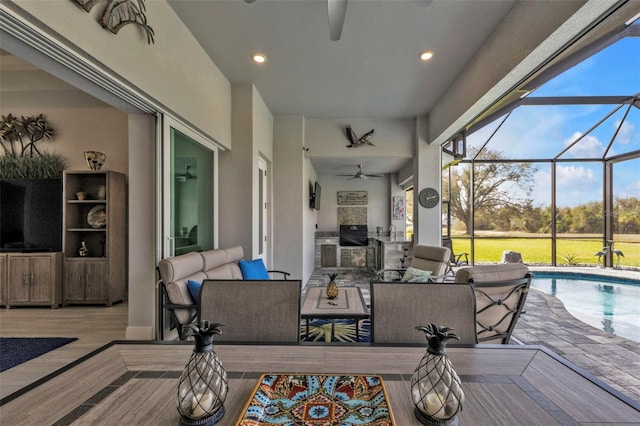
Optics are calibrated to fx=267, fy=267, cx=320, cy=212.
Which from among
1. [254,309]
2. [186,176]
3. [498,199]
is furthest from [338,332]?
[498,199]

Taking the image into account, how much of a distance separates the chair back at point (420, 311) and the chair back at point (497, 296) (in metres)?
0.68

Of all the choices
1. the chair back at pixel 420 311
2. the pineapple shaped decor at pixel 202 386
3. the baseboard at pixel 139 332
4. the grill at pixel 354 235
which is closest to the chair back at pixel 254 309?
the chair back at pixel 420 311

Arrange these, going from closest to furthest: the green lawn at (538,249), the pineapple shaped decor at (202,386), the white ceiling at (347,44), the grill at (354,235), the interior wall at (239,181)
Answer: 1. the pineapple shaped decor at (202,386)
2. the white ceiling at (347,44)
3. the interior wall at (239,181)
4. the green lawn at (538,249)
5. the grill at (354,235)

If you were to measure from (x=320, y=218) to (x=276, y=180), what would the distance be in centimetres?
321

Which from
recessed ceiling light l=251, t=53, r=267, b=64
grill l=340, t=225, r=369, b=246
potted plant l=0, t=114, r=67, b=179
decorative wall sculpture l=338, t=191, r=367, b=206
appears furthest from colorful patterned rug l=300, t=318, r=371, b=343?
decorative wall sculpture l=338, t=191, r=367, b=206

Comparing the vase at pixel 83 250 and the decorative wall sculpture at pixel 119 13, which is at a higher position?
the decorative wall sculpture at pixel 119 13

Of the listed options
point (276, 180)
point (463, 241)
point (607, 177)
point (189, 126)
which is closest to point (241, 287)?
point (189, 126)

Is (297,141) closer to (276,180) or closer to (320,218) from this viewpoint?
(276,180)

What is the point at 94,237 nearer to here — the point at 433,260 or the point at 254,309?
the point at 254,309

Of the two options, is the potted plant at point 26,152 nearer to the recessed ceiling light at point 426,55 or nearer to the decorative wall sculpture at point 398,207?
the recessed ceiling light at point 426,55

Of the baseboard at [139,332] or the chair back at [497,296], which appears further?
the baseboard at [139,332]

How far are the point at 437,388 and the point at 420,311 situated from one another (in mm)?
599

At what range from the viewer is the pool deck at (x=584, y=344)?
2.15 m

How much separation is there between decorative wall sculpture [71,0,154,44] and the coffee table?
234cm
